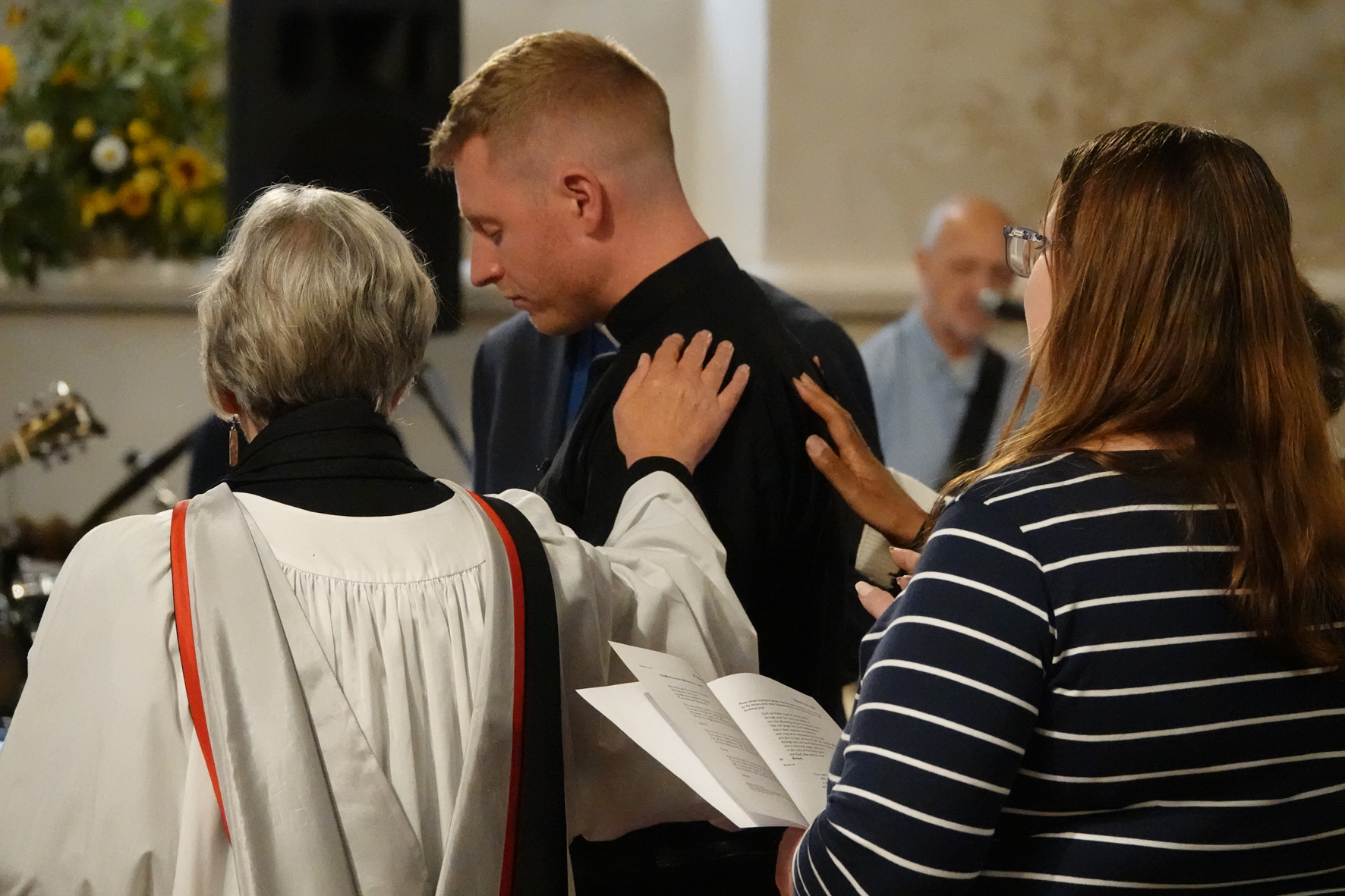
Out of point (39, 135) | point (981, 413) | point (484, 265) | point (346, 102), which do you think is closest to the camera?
point (484, 265)

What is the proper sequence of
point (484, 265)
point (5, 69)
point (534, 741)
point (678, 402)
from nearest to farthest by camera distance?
point (534, 741) → point (678, 402) → point (484, 265) → point (5, 69)

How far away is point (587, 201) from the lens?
5.76ft

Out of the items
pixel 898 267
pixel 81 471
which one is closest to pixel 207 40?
pixel 81 471

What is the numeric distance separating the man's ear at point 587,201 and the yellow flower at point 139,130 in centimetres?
254

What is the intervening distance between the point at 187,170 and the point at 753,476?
284cm

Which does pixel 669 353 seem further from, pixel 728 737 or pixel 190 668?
pixel 190 668

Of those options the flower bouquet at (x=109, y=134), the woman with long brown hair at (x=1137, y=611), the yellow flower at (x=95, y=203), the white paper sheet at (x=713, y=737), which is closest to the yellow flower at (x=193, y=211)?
the flower bouquet at (x=109, y=134)

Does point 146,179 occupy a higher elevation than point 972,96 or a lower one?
lower

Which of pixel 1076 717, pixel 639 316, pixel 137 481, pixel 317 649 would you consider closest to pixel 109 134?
pixel 137 481

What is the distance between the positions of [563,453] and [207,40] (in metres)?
2.87

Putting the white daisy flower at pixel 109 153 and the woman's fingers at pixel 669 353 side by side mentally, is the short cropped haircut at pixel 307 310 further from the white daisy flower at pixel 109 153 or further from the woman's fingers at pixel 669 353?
the white daisy flower at pixel 109 153

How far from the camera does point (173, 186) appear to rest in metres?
3.97

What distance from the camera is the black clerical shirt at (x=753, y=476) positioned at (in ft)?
5.29

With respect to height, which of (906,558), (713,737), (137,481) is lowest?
(137,481)
